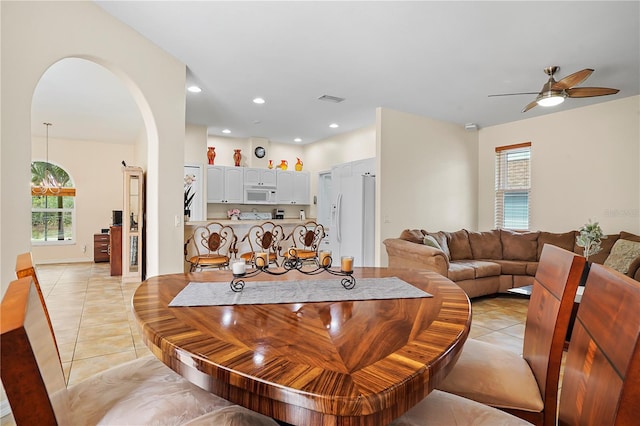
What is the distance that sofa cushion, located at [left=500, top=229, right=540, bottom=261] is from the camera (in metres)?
4.93

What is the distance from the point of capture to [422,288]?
62.0 inches

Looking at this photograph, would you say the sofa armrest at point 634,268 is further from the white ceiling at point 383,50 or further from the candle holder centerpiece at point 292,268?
the candle holder centerpiece at point 292,268

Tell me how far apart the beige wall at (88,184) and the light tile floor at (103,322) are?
1.87 meters

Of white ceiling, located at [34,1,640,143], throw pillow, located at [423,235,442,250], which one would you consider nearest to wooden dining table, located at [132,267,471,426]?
white ceiling, located at [34,1,640,143]

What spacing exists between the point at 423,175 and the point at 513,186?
5.47ft

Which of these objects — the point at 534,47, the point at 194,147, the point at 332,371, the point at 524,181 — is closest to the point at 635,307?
the point at 332,371

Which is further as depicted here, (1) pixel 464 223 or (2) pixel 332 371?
(1) pixel 464 223

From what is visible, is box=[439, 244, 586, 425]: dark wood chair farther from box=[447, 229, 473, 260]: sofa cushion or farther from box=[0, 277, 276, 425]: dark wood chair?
box=[447, 229, 473, 260]: sofa cushion

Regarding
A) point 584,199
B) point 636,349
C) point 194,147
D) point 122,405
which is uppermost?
point 194,147

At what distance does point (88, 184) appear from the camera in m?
7.41

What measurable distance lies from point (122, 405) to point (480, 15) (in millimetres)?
3339

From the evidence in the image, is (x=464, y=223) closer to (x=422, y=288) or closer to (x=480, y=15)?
(x=480, y=15)

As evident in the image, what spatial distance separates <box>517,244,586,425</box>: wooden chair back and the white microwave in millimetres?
6475

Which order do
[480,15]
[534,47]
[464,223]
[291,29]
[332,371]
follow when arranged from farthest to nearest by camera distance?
[464,223], [534,47], [291,29], [480,15], [332,371]
